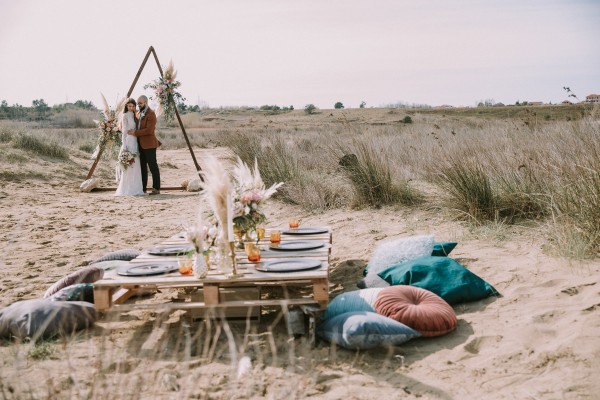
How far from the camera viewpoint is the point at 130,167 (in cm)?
1233

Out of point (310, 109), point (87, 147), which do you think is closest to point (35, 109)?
point (310, 109)

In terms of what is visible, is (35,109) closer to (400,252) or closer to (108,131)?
(108,131)

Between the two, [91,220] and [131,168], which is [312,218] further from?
[131,168]

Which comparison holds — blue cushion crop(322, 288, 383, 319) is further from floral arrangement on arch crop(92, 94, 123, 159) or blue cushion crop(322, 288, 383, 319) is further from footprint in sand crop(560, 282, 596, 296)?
floral arrangement on arch crop(92, 94, 123, 159)

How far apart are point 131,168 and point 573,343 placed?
1039 cm

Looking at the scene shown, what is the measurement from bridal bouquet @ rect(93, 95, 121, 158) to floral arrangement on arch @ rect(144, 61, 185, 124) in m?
1.02

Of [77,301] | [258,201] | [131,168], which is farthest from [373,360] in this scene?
[131,168]

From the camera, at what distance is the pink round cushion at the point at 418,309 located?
401cm

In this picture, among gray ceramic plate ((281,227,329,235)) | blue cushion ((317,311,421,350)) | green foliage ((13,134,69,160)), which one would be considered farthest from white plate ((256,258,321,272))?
green foliage ((13,134,69,160))

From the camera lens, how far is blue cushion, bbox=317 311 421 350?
12.7 ft

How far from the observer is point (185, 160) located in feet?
66.6

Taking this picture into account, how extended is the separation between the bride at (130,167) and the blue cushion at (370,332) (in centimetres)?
918

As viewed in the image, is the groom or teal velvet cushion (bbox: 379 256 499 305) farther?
the groom

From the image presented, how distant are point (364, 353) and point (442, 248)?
6.22ft
